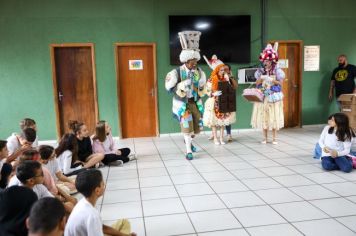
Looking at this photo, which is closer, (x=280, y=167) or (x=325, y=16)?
(x=280, y=167)

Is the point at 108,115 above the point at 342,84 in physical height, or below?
below

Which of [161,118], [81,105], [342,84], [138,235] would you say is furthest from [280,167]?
[81,105]

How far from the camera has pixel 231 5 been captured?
6.68 meters

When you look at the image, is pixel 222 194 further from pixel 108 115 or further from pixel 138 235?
pixel 108 115

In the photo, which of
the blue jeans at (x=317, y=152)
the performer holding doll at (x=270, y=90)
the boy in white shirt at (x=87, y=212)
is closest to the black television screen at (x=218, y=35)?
the performer holding doll at (x=270, y=90)

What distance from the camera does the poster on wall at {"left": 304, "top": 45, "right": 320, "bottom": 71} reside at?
7.12 m

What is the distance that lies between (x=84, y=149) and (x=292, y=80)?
4.99 metres

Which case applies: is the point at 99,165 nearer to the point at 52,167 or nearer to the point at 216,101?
the point at 52,167

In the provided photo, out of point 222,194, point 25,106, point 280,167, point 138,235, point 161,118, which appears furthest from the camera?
point 161,118

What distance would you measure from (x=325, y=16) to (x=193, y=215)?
6.10 meters

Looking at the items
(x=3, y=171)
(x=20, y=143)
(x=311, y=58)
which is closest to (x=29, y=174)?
(x=3, y=171)

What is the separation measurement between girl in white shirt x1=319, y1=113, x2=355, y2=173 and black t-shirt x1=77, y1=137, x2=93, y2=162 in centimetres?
312

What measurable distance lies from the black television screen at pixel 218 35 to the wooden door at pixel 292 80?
935mm

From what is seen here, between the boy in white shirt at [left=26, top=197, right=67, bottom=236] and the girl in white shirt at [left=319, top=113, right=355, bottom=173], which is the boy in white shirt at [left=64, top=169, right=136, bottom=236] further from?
the girl in white shirt at [left=319, top=113, right=355, bottom=173]
